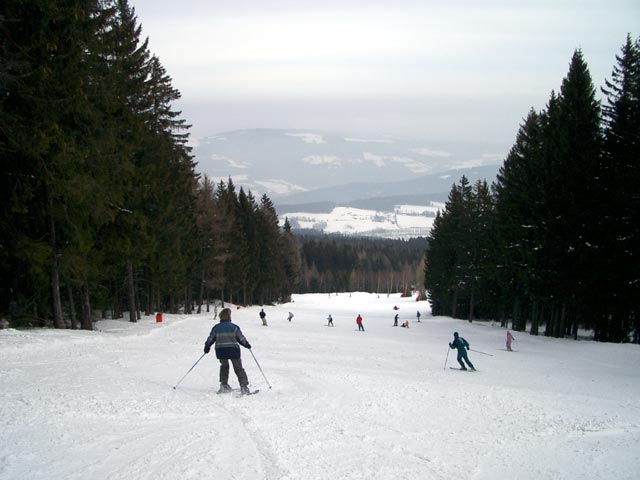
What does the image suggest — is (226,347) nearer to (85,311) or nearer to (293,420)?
(293,420)

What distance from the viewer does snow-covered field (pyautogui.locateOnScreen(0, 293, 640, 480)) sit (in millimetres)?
6316

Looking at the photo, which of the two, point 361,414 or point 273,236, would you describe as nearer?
point 361,414

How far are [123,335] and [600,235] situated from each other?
2574 centimetres

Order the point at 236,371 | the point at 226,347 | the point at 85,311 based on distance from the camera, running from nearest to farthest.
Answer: the point at 236,371, the point at 226,347, the point at 85,311

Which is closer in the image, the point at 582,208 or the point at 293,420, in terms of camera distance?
the point at 293,420

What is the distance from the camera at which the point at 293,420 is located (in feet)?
28.3

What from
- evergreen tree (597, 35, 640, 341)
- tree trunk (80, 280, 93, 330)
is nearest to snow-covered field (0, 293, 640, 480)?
tree trunk (80, 280, 93, 330)

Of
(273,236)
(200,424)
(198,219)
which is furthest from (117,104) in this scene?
(273,236)

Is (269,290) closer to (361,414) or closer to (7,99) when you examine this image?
(7,99)

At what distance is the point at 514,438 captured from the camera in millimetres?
8375

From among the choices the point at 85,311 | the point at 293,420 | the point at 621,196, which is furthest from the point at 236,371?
the point at 621,196

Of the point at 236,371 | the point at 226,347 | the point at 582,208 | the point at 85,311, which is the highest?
the point at 582,208

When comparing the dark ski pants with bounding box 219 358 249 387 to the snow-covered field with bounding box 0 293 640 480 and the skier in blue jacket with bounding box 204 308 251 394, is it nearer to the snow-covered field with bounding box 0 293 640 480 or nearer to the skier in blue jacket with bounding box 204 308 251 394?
the skier in blue jacket with bounding box 204 308 251 394

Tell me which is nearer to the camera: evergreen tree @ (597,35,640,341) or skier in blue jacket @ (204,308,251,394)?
skier in blue jacket @ (204,308,251,394)
